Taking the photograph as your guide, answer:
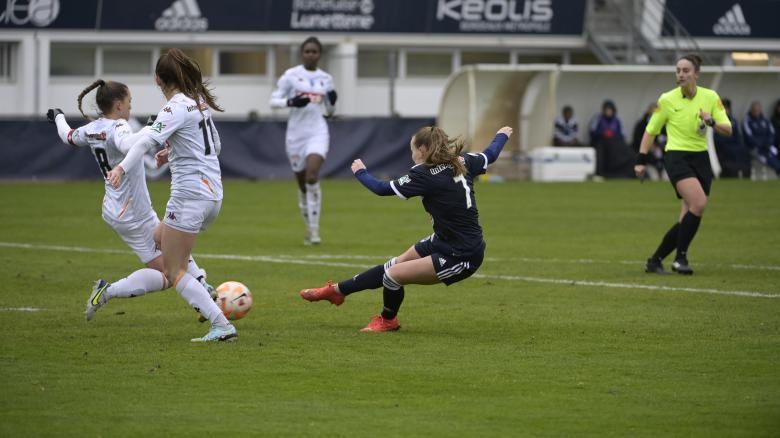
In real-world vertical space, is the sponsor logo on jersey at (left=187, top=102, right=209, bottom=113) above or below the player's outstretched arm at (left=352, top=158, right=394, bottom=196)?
above

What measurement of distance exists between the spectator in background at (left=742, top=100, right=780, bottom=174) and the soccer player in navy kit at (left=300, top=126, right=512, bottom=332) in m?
24.5

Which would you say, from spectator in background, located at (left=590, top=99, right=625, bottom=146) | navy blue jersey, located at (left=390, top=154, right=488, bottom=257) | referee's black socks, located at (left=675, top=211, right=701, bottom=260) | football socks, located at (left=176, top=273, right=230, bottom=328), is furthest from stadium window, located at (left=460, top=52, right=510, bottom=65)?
football socks, located at (left=176, top=273, right=230, bottom=328)

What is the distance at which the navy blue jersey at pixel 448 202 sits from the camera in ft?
31.6

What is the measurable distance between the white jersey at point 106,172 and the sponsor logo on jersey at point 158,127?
32.6 inches

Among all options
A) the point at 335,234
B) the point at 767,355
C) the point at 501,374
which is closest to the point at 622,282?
the point at 767,355

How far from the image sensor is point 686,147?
46.1 ft

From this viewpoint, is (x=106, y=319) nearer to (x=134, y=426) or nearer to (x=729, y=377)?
(x=134, y=426)

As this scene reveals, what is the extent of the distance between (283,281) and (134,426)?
6.53 metres

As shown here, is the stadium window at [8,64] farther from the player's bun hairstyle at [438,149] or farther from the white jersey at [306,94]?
the player's bun hairstyle at [438,149]

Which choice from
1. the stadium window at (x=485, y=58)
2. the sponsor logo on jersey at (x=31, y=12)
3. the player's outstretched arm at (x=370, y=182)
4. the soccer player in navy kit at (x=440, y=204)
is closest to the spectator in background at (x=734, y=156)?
the stadium window at (x=485, y=58)

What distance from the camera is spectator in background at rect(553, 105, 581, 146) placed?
3281 cm

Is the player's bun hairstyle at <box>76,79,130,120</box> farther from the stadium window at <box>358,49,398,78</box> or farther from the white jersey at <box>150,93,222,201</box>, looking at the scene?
the stadium window at <box>358,49,398,78</box>

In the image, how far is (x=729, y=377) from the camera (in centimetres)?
823

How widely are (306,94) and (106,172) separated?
26.2ft
